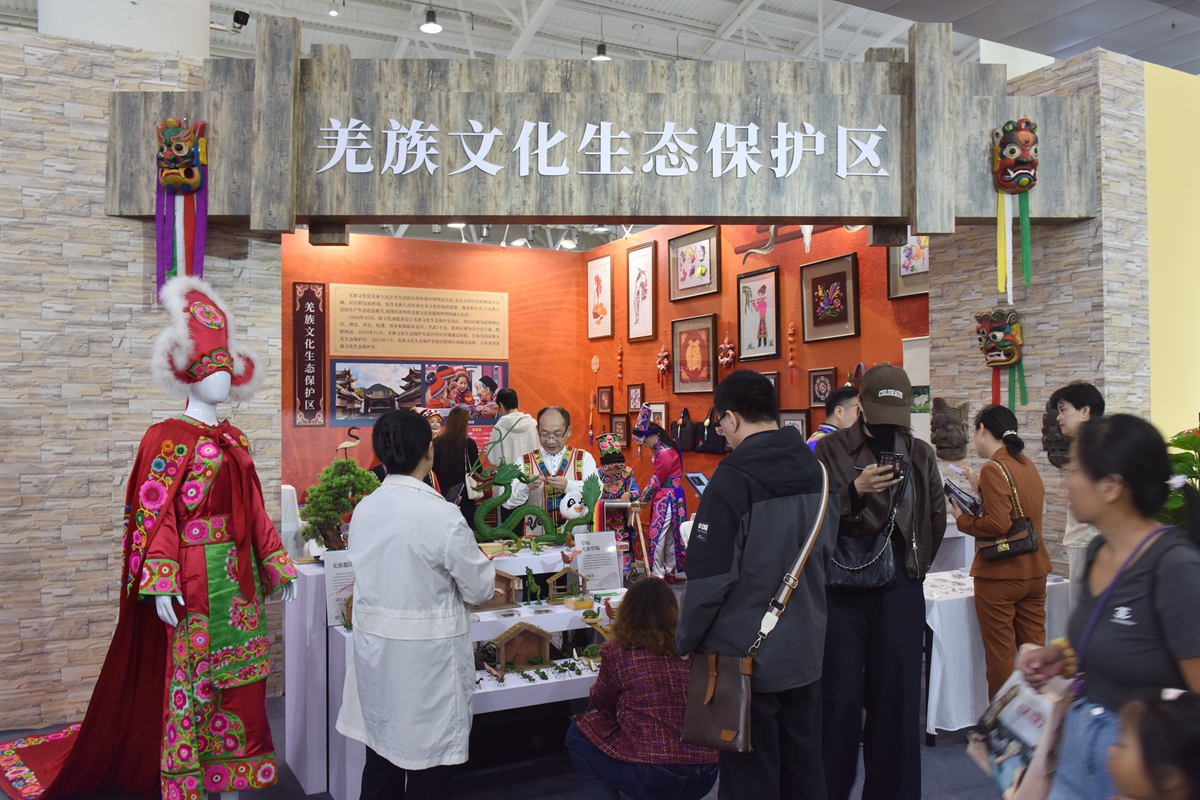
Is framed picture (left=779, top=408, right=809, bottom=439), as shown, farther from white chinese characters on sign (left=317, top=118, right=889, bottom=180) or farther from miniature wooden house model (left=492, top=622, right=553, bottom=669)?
miniature wooden house model (left=492, top=622, right=553, bottom=669)

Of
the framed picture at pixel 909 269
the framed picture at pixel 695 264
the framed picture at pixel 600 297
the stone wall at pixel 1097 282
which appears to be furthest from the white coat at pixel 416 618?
the framed picture at pixel 600 297

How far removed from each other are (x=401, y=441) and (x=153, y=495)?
1120 mm

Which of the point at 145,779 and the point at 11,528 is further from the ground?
the point at 11,528

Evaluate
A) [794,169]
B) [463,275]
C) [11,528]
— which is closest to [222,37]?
[463,275]

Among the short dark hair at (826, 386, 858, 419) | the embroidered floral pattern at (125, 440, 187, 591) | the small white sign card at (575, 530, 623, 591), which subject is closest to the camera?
the embroidered floral pattern at (125, 440, 187, 591)

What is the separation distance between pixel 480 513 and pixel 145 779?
1757mm

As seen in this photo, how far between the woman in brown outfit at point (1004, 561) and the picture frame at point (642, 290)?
17.8 feet

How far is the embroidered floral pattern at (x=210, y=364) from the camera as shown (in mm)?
3016

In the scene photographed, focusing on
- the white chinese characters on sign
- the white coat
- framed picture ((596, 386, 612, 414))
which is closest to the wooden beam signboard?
the white chinese characters on sign

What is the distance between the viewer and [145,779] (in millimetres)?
3328

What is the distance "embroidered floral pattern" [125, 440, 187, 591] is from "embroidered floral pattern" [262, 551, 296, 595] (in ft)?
1.43

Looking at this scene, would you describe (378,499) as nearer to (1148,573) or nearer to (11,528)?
(1148,573)

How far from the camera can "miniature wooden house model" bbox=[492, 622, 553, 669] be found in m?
3.42

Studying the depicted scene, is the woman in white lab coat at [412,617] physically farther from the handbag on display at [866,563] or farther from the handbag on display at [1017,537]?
the handbag on display at [1017,537]
